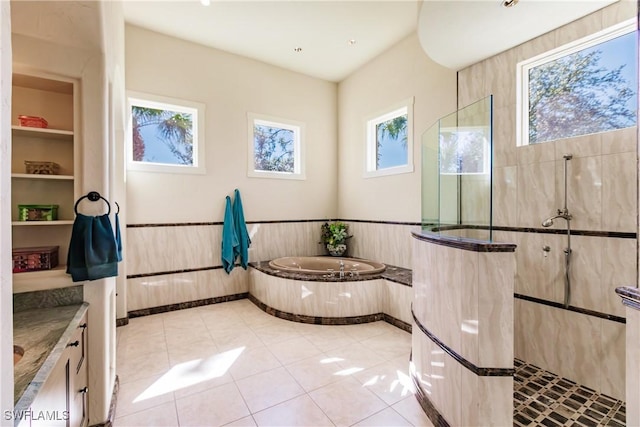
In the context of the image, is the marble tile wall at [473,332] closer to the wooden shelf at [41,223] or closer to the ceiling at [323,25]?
the ceiling at [323,25]

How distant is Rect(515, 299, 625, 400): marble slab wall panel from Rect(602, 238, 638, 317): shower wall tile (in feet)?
0.46

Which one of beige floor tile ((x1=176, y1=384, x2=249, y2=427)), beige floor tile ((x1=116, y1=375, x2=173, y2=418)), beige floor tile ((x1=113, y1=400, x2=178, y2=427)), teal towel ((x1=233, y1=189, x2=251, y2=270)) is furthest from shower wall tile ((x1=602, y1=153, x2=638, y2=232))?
teal towel ((x1=233, y1=189, x2=251, y2=270))

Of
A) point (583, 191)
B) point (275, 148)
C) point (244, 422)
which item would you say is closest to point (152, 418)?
point (244, 422)

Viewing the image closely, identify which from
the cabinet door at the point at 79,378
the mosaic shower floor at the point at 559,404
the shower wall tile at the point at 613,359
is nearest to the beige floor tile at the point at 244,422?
the cabinet door at the point at 79,378

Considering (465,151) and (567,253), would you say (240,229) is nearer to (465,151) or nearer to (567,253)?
(465,151)

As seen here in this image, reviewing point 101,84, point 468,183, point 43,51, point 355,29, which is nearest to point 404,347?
point 468,183

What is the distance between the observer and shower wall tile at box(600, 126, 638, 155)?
82.1 inches

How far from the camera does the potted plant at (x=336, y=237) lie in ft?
15.9

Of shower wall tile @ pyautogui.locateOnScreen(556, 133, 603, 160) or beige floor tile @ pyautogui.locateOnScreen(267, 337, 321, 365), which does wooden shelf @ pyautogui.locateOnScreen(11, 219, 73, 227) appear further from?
shower wall tile @ pyautogui.locateOnScreen(556, 133, 603, 160)

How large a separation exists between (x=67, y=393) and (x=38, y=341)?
0.92ft

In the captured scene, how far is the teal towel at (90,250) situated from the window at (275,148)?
2.87m

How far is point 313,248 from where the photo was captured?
506 centimetres

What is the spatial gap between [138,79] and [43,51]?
94.2 inches

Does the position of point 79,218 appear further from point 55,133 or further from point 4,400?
point 4,400
